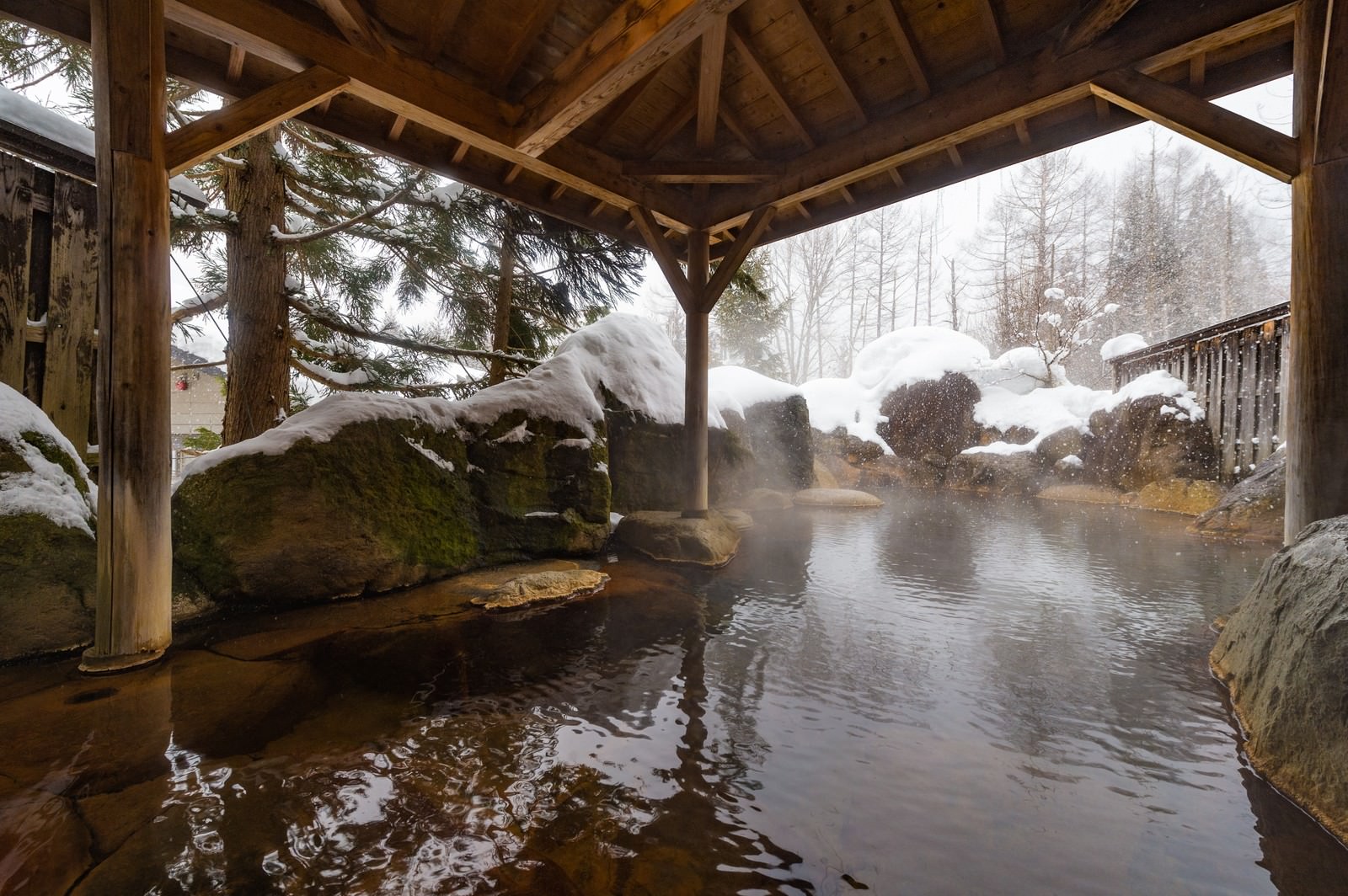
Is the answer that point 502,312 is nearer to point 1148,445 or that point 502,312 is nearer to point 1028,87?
point 1028,87

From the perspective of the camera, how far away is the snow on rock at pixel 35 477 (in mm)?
2605

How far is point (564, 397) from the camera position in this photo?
534cm

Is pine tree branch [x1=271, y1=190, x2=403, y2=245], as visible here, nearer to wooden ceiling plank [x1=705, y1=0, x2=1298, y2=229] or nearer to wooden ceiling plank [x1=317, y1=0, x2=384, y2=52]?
wooden ceiling plank [x1=317, y1=0, x2=384, y2=52]

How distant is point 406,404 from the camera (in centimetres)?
432

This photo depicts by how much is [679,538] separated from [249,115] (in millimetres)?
4291

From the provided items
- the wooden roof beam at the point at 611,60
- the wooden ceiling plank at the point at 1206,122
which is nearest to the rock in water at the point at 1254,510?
the wooden ceiling plank at the point at 1206,122

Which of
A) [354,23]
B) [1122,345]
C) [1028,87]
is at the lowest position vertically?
[1028,87]

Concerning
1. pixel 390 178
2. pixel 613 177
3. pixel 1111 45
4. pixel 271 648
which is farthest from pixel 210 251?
pixel 1111 45

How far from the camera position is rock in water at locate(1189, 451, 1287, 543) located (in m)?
5.89

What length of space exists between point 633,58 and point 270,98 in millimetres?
2104

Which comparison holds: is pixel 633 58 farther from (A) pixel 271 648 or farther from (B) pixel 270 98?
(A) pixel 271 648

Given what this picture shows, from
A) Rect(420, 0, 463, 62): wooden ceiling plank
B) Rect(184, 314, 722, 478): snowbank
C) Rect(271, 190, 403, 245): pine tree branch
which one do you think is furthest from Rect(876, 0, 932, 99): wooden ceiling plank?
Rect(271, 190, 403, 245): pine tree branch

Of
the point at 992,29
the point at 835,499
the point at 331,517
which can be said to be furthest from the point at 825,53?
the point at 835,499

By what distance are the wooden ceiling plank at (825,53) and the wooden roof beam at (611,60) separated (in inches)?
43.2
